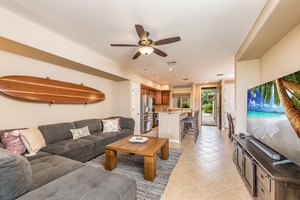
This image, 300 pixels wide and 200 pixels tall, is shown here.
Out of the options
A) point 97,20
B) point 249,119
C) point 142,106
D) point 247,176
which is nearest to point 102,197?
point 247,176

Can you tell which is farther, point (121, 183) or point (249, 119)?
point (249, 119)

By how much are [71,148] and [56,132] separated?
65cm

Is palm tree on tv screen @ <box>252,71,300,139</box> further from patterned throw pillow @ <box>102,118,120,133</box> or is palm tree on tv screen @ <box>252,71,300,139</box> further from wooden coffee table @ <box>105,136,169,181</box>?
patterned throw pillow @ <box>102,118,120,133</box>

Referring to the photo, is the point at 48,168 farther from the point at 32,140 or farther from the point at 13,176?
the point at 32,140

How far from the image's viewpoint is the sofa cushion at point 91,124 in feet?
11.3

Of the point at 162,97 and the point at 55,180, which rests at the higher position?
the point at 162,97

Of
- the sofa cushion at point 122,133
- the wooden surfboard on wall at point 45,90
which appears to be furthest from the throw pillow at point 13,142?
the sofa cushion at point 122,133

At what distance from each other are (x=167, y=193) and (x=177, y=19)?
2631 mm

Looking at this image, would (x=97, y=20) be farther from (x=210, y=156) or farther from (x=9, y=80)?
(x=210, y=156)

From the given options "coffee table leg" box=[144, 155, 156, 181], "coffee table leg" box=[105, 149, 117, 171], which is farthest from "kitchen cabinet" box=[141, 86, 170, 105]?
"coffee table leg" box=[144, 155, 156, 181]

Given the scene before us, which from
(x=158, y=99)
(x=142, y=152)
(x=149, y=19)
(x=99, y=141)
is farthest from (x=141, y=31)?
(x=158, y=99)

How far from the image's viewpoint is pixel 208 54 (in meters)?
3.51

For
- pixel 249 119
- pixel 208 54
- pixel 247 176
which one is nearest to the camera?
pixel 247 176

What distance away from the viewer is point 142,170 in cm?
253
